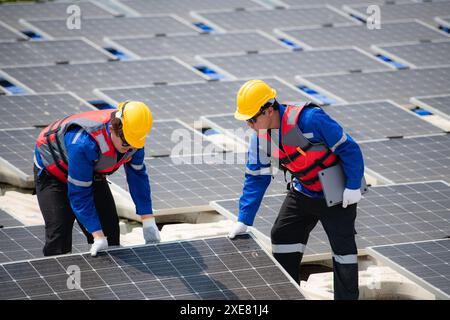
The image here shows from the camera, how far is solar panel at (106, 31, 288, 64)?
2305cm

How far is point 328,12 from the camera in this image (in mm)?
26812

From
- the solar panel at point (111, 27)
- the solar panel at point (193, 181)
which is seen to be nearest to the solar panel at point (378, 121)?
the solar panel at point (193, 181)

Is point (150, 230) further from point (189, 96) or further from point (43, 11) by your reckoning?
point (43, 11)

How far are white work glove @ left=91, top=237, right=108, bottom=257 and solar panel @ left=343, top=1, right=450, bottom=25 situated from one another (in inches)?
659

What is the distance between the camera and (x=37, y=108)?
60.7ft

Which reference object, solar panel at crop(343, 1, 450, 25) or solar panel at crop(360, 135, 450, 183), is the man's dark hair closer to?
solar panel at crop(360, 135, 450, 183)

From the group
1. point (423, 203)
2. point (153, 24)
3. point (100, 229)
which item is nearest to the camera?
point (100, 229)

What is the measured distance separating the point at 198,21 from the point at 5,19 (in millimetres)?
4515

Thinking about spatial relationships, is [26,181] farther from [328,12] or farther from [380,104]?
[328,12]

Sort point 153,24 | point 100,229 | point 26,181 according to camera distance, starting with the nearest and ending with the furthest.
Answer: point 100,229, point 26,181, point 153,24

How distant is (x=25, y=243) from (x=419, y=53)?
41.8 feet

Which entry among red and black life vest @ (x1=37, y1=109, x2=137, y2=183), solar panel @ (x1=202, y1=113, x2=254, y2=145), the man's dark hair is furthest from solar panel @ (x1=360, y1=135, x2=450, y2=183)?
the man's dark hair
